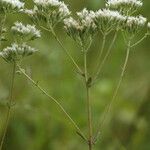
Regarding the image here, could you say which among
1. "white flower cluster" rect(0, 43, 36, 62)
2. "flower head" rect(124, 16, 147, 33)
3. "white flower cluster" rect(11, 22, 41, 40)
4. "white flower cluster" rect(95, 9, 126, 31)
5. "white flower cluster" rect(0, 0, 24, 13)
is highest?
"white flower cluster" rect(0, 0, 24, 13)

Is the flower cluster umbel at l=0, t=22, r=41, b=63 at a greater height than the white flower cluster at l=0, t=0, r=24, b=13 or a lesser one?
lesser

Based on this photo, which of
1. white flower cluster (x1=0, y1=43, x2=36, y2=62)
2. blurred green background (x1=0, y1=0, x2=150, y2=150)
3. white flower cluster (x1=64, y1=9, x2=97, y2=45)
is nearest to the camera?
white flower cluster (x1=0, y1=43, x2=36, y2=62)

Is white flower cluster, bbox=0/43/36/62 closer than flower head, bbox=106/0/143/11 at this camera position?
Yes

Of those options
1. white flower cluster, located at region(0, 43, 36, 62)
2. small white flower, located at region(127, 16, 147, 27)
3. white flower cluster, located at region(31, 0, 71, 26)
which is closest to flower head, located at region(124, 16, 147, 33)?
small white flower, located at region(127, 16, 147, 27)

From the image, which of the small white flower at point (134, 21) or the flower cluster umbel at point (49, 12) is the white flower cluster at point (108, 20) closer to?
the small white flower at point (134, 21)

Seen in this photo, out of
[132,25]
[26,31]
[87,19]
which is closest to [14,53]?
[26,31]

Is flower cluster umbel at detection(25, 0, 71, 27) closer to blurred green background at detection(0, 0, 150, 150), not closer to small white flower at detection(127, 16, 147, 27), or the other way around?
small white flower at detection(127, 16, 147, 27)

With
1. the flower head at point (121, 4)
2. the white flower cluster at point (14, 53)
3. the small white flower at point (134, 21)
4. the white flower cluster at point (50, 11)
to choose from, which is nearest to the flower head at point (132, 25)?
the small white flower at point (134, 21)

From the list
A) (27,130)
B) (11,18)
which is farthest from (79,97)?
(11,18)
